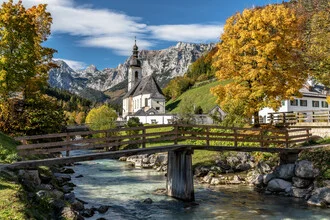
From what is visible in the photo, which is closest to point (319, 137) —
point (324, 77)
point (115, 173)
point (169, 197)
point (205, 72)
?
point (324, 77)

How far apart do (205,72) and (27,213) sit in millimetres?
134765

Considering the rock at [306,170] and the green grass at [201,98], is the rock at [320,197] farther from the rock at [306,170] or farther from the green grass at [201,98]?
the green grass at [201,98]

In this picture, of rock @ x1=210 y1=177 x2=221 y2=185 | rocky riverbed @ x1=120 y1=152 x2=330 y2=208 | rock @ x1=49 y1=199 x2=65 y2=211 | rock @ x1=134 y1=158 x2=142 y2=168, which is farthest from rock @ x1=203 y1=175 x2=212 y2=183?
rock @ x1=49 y1=199 x2=65 y2=211

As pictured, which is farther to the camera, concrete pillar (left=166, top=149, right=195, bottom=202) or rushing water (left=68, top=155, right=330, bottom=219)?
concrete pillar (left=166, top=149, right=195, bottom=202)

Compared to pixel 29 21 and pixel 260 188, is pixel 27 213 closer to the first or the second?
pixel 260 188

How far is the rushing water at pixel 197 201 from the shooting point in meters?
17.5

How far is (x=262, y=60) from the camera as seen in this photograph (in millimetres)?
29891

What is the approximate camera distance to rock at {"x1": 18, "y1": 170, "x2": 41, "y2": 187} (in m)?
15.6

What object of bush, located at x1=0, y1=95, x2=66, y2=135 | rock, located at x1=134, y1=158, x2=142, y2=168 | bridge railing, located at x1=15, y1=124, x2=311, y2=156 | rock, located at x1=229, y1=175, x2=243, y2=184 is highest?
bush, located at x1=0, y1=95, x2=66, y2=135

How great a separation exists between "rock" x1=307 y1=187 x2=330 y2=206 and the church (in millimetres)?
79625

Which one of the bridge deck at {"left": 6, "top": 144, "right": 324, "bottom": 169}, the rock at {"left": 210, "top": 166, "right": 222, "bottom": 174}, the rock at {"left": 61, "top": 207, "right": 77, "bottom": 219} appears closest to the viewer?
the rock at {"left": 61, "top": 207, "right": 77, "bottom": 219}

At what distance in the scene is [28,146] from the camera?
53.2ft

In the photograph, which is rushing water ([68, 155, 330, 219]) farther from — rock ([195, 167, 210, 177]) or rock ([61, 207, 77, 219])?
rock ([195, 167, 210, 177])

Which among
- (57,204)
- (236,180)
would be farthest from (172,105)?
(57,204)
